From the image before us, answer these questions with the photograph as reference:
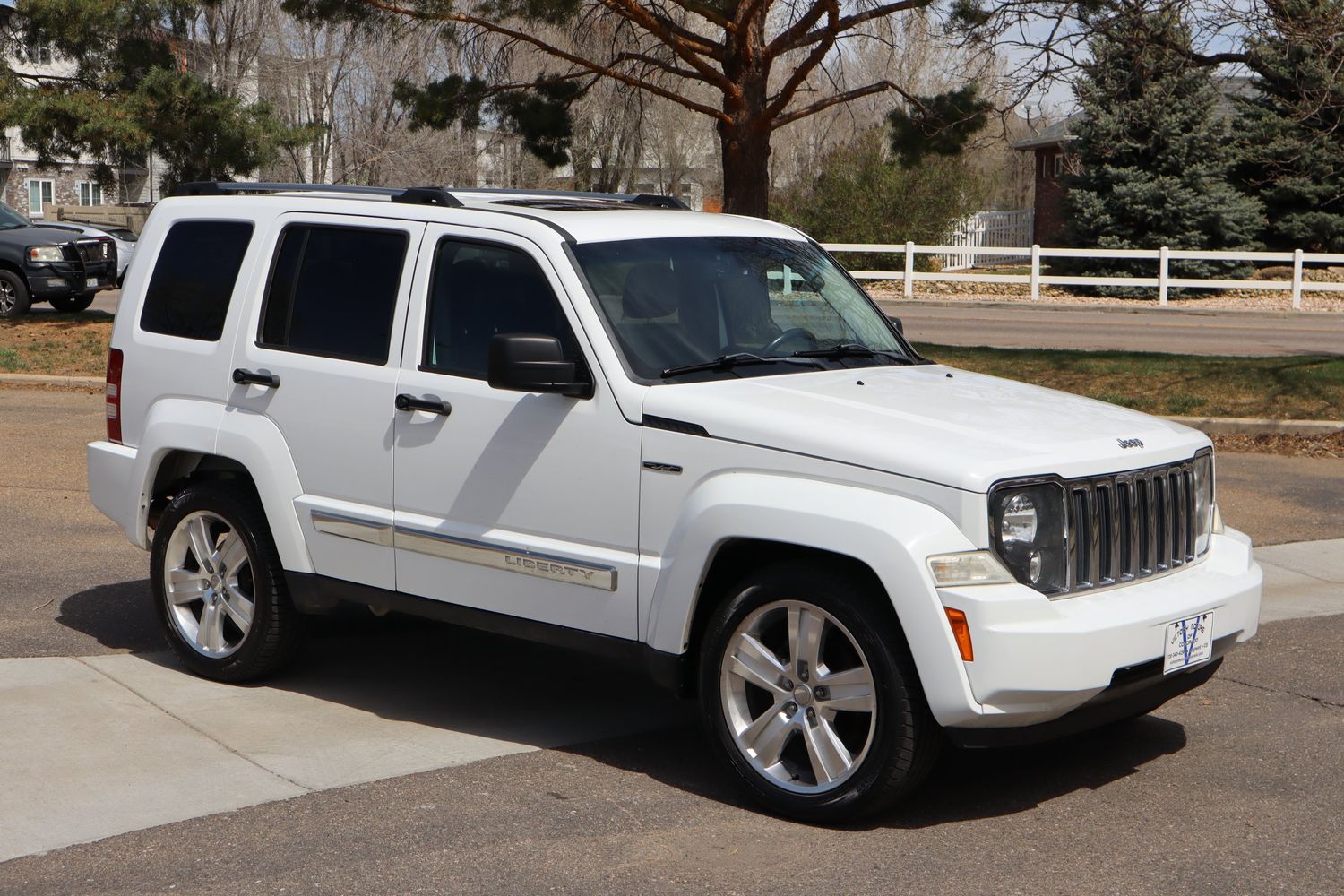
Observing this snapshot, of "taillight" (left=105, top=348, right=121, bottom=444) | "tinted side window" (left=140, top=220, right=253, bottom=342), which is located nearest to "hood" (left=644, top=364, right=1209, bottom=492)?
"tinted side window" (left=140, top=220, right=253, bottom=342)

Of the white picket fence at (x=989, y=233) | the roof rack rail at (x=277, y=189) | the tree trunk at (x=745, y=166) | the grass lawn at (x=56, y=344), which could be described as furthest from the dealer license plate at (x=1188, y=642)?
the white picket fence at (x=989, y=233)

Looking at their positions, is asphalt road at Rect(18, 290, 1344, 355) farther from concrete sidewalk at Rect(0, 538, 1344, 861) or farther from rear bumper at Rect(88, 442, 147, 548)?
rear bumper at Rect(88, 442, 147, 548)

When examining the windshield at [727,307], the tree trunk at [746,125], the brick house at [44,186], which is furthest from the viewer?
the brick house at [44,186]

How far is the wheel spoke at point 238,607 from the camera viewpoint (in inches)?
252

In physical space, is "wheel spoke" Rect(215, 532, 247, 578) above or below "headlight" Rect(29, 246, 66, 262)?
below

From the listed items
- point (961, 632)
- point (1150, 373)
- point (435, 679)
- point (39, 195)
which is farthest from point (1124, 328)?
point (39, 195)

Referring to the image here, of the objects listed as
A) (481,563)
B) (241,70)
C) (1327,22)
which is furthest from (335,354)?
(241,70)

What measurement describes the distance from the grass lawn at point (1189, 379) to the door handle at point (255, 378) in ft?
31.5

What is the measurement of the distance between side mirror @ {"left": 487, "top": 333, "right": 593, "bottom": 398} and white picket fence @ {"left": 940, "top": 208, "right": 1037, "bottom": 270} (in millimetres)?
34824

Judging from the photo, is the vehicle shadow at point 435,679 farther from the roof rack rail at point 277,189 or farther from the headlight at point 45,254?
the headlight at point 45,254

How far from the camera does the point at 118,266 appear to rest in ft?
87.0

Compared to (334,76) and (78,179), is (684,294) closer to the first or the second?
(334,76)

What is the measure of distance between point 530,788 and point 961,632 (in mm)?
1611

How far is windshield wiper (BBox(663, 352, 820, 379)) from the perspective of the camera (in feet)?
17.7
